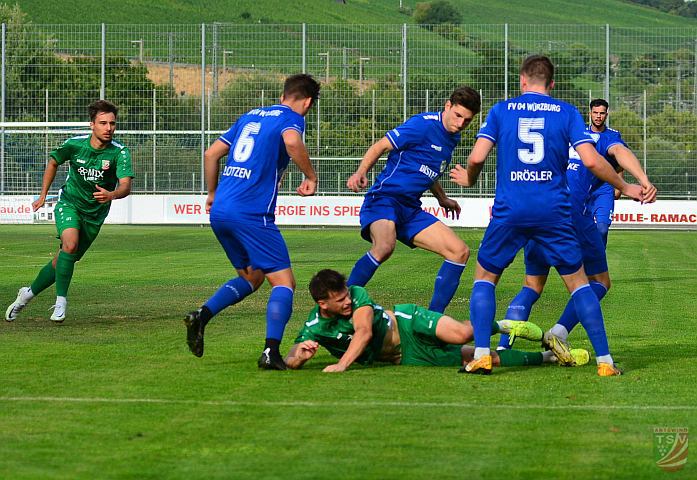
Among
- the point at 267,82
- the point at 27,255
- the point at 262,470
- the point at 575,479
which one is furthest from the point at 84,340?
the point at 267,82

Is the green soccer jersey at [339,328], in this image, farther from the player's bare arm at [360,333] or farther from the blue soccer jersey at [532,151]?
the blue soccer jersey at [532,151]

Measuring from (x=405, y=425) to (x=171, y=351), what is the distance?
3.75m

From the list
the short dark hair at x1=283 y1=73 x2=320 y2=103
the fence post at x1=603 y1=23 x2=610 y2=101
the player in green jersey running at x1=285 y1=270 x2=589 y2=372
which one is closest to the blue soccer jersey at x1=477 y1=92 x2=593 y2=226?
the player in green jersey running at x1=285 y1=270 x2=589 y2=372

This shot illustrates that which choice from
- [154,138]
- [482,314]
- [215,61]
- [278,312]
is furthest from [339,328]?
[215,61]

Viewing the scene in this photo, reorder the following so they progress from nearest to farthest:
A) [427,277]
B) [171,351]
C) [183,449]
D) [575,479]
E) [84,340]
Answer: [575,479] < [183,449] < [171,351] < [84,340] < [427,277]

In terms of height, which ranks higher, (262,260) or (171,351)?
(262,260)

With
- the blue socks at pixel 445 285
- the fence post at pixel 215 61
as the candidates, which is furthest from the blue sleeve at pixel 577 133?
the fence post at pixel 215 61

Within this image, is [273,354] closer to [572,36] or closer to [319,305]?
[319,305]

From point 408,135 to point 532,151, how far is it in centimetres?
263

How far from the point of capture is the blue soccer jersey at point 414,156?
38.1 ft

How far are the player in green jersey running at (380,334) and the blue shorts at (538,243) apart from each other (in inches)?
20.6

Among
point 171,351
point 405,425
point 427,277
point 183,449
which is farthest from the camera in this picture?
point 427,277

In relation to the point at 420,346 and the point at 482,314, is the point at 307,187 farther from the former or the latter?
the point at 482,314

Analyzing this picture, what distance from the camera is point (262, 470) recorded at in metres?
5.98
